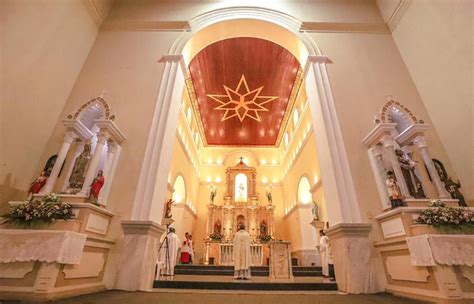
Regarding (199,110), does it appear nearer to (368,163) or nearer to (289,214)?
(289,214)

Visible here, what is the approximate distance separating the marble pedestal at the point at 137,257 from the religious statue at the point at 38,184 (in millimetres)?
1656

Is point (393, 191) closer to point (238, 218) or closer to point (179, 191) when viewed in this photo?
point (179, 191)

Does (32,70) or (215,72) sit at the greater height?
(215,72)

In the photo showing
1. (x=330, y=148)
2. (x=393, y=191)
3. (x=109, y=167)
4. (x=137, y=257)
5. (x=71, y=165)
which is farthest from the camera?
(x=330, y=148)

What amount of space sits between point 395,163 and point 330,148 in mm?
1214

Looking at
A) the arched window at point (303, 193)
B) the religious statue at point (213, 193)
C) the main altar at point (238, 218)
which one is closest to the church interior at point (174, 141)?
the main altar at point (238, 218)

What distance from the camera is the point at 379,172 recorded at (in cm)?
461

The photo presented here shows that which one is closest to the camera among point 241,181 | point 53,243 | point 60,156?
point 53,243

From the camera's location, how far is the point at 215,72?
10.3m

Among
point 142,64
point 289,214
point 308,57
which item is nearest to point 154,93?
point 142,64

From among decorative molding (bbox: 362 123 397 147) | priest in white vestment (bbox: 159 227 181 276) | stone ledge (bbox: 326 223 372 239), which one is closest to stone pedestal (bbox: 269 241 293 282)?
stone ledge (bbox: 326 223 372 239)

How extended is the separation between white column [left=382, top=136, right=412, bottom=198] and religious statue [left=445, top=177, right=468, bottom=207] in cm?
89

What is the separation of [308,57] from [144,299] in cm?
636

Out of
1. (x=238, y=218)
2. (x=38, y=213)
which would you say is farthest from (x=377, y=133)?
(x=238, y=218)
